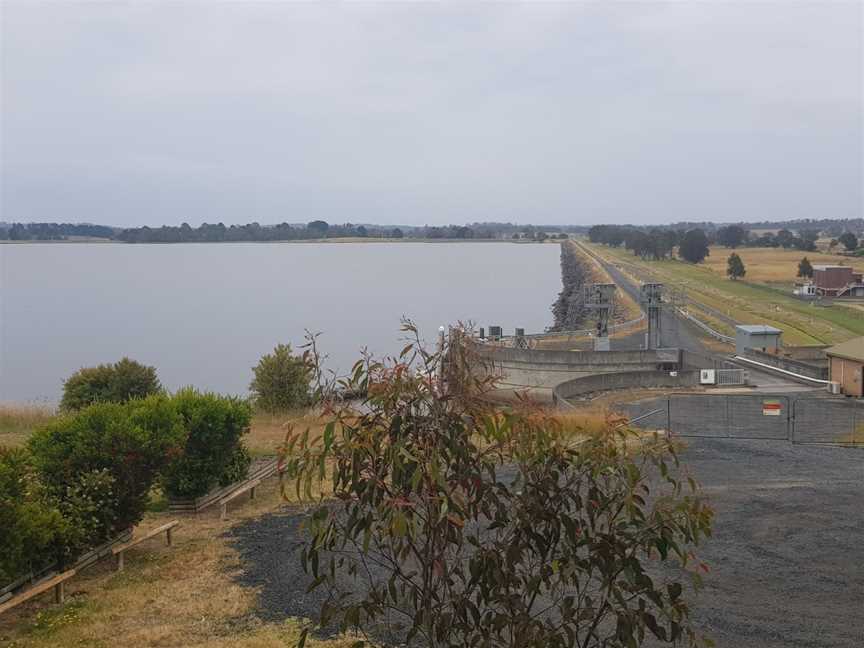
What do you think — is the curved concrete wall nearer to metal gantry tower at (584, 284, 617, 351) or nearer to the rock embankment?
metal gantry tower at (584, 284, 617, 351)

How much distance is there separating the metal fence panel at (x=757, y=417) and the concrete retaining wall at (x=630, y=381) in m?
3.93

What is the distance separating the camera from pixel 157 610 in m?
Answer: 9.76

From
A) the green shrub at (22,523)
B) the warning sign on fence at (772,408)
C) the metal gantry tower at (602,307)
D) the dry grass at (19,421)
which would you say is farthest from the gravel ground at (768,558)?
the metal gantry tower at (602,307)

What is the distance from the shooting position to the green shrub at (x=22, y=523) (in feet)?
30.1

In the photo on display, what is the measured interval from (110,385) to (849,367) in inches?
846

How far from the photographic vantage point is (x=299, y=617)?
955 cm

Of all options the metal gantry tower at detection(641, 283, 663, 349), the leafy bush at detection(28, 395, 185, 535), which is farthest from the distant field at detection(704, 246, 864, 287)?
the leafy bush at detection(28, 395, 185, 535)

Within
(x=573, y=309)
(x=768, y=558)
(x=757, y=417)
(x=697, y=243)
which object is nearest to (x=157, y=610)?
(x=768, y=558)

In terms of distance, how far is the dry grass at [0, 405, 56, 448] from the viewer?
20875 mm

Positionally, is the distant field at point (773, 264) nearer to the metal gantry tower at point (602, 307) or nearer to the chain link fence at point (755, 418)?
the metal gantry tower at point (602, 307)

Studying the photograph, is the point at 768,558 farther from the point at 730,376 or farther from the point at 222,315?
the point at 222,315

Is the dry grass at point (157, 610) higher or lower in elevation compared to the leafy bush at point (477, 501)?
lower

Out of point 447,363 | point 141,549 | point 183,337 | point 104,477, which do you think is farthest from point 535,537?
point 183,337

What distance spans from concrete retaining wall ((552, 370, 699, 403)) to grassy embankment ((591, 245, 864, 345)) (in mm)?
18953
